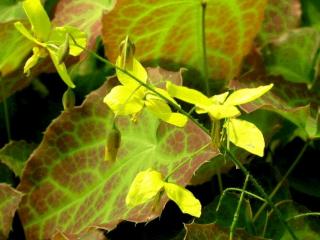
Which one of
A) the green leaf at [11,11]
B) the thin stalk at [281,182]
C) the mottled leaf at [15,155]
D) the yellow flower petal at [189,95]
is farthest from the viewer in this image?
the green leaf at [11,11]

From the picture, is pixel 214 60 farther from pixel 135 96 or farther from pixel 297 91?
pixel 135 96

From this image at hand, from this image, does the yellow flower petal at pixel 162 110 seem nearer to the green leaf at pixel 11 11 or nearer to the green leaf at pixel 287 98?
the green leaf at pixel 287 98

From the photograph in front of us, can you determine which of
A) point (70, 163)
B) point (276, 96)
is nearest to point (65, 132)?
point (70, 163)

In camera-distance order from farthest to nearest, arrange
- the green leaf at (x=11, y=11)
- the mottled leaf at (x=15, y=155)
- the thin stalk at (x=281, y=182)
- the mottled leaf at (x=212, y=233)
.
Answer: the green leaf at (x=11, y=11) → the mottled leaf at (x=15, y=155) → the thin stalk at (x=281, y=182) → the mottled leaf at (x=212, y=233)

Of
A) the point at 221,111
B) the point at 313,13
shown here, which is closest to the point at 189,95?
the point at 221,111

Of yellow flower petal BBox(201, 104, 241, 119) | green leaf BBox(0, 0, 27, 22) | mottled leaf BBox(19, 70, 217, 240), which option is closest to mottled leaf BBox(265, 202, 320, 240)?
mottled leaf BBox(19, 70, 217, 240)

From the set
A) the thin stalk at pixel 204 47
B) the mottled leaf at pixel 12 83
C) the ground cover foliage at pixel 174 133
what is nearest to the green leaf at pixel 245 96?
the ground cover foliage at pixel 174 133

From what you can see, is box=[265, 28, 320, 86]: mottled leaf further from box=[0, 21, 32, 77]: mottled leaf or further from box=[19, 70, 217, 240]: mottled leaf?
box=[0, 21, 32, 77]: mottled leaf

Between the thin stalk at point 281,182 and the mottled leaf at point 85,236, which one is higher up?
the mottled leaf at point 85,236
